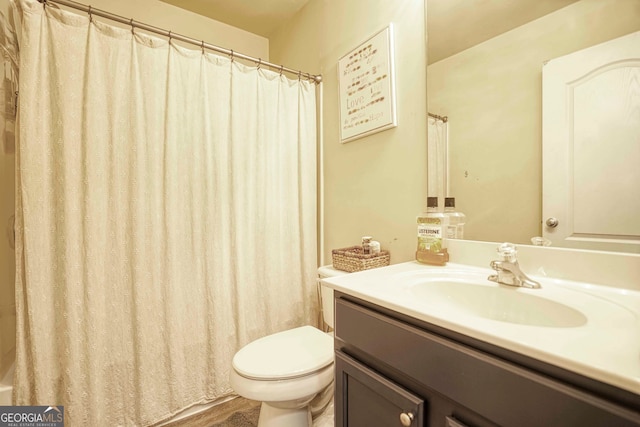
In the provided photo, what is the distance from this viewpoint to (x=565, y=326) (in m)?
0.63

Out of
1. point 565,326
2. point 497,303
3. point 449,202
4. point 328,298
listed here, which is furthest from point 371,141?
point 565,326

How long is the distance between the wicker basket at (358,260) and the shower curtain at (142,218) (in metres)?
0.42

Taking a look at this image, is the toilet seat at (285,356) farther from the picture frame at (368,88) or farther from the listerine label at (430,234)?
the picture frame at (368,88)

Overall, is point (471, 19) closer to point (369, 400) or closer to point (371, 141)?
point (371, 141)

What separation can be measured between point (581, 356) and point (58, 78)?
183cm

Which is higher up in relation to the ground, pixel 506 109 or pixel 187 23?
pixel 187 23

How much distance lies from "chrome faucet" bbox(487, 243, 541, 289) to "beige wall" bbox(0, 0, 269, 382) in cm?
212

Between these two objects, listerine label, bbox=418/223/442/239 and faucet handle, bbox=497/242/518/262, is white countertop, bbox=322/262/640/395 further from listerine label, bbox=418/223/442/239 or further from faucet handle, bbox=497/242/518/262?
listerine label, bbox=418/223/442/239

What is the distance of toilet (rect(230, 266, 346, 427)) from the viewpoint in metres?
0.99

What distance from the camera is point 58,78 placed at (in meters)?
1.13

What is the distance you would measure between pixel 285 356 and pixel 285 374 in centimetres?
11

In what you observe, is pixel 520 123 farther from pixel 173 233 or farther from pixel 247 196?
pixel 173 233

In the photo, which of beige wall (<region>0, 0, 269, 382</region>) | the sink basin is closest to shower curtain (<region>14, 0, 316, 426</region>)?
beige wall (<region>0, 0, 269, 382</region>)

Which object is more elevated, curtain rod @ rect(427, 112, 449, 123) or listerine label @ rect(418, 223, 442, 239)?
curtain rod @ rect(427, 112, 449, 123)
